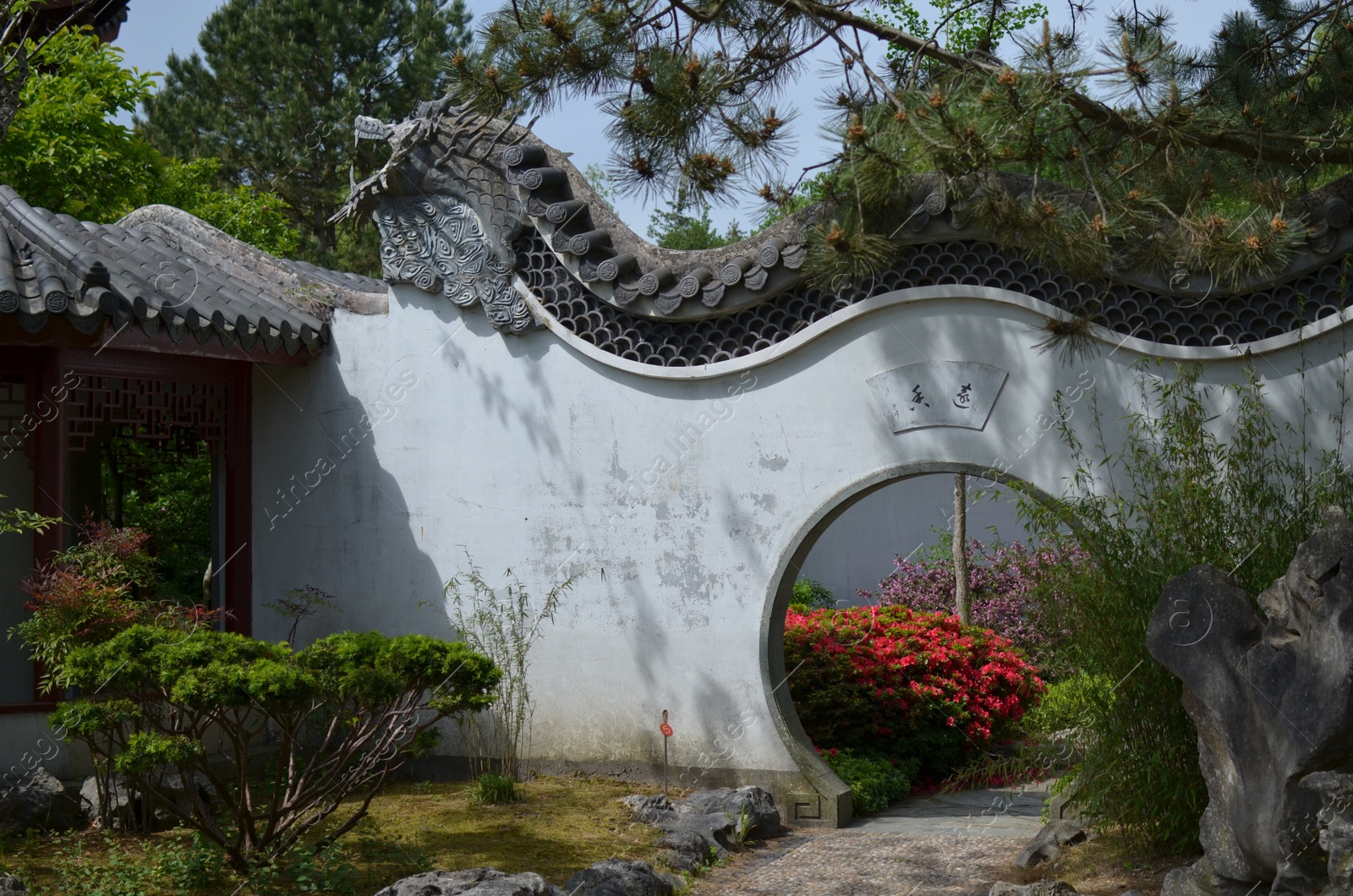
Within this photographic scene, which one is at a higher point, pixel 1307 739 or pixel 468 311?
pixel 468 311

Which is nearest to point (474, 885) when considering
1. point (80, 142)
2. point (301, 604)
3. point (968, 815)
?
point (968, 815)

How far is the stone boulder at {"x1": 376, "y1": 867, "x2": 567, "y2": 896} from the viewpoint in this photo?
459 centimetres

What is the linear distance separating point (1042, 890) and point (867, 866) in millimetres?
1172

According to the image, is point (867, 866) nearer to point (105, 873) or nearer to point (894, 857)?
point (894, 857)

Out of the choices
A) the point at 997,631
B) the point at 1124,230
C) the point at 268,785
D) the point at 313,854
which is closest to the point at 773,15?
the point at 1124,230

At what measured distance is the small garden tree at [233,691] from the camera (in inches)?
195

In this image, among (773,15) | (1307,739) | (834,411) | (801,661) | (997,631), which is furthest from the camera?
(997,631)

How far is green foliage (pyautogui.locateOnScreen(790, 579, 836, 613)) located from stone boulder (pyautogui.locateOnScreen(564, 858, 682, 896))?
7.94 metres

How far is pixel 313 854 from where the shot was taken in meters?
5.48

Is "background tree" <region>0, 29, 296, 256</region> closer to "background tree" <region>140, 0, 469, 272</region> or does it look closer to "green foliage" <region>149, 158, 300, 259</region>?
"green foliage" <region>149, 158, 300, 259</region>

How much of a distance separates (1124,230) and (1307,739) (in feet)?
7.27

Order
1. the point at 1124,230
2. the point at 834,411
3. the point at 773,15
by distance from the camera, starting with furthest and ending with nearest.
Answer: the point at 834,411 < the point at 773,15 < the point at 1124,230

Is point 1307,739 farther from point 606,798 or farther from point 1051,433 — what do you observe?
point 606,798

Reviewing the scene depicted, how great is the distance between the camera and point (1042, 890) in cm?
476
